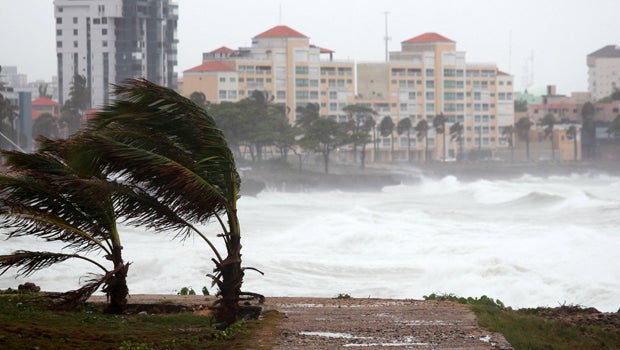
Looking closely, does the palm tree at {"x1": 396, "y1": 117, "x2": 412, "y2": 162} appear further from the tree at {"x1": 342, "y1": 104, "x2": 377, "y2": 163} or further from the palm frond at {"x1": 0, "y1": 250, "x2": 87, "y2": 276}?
the palm frond at {"x1": 0, "y1": 250, "x2": 87, "y2": 276}

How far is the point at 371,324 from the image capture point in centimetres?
1123

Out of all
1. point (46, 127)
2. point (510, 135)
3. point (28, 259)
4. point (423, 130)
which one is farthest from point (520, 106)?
point (28, 259)

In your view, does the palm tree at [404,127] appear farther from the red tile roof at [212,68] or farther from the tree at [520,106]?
the tree at [520,106]

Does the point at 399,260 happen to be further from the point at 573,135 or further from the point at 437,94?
the point at 437,94

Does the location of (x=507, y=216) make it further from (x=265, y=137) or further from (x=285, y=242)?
(x=265, y=137)

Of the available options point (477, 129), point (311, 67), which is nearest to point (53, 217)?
point (311, 67)

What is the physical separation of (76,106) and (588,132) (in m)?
60.9

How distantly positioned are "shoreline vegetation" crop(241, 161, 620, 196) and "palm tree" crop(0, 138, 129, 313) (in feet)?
180

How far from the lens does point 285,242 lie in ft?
102

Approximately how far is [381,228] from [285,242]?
12.4 feet

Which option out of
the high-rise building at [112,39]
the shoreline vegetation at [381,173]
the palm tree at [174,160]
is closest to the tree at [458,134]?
the shoreline vegetation at [381,173]

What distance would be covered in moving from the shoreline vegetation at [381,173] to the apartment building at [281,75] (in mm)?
12353

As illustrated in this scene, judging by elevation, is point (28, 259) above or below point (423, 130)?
below

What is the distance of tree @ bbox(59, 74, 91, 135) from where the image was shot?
87812 mm
